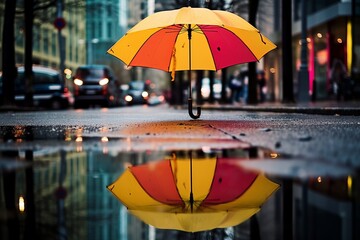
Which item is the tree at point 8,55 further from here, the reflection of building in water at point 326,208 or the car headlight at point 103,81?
the reflection of building in water at point 326,208

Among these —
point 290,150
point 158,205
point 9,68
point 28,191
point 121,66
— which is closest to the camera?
point 158,205

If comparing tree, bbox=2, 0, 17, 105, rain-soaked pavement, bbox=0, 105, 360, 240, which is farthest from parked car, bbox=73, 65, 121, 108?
rain-soaked pavement, bbox=0, 105, 360, 240

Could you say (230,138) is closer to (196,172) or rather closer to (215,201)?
(196,172)

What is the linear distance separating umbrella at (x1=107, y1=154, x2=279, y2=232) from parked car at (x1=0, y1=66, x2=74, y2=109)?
27.6 m

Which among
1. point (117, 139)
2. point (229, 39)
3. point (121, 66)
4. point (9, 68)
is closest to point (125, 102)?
point (9, 68)

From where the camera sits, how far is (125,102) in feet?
166

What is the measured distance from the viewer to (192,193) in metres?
3.61

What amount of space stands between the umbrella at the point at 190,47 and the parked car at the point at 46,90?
19923 millimetres

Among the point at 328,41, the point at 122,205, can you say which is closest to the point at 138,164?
the point at 122,205

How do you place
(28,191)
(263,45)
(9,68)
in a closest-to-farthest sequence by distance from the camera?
1. (28,191)
2. (263,45)
3. (9,68)

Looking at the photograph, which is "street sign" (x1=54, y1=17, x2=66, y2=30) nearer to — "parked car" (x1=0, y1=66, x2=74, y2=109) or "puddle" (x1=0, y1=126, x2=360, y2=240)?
"parked car" (x1=0, y1=66, x2=74, y2=109)

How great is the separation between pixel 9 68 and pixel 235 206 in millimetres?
24963

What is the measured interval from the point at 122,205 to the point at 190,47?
8851 millimetres

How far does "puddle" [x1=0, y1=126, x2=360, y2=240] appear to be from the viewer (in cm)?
263
